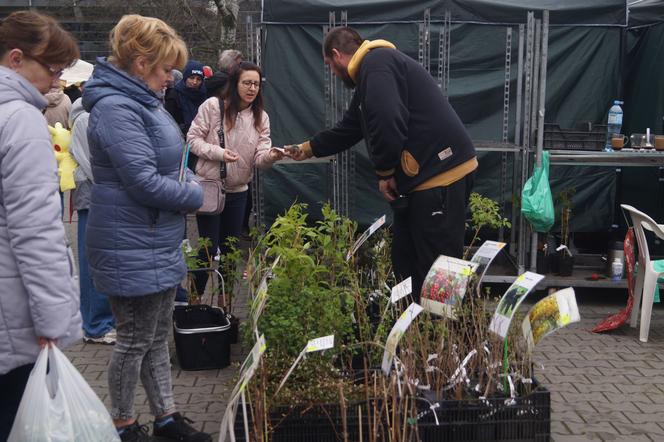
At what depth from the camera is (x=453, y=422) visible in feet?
11.1

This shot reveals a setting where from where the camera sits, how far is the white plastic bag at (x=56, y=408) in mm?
2418

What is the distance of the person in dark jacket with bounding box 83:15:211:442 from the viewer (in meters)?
3.20

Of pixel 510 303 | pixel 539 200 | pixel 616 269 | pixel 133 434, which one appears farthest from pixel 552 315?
pixel 616 269

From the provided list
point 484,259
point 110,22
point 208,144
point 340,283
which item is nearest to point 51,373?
point 484,259

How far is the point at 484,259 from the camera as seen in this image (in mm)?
3842

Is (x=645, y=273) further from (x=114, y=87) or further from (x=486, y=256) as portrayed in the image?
(x=114, y=87)

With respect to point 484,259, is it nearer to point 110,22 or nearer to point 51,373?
point 51,373

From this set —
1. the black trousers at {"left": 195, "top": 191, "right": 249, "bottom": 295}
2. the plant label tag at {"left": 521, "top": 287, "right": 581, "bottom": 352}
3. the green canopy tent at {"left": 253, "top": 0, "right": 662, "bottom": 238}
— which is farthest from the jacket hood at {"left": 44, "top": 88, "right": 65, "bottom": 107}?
the plant label tag at {"left": 521, "top": 287, "right": 581, "bottom": 352}

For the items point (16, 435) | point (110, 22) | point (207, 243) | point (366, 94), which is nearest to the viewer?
point (16, 435)

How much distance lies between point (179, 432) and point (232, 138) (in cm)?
244

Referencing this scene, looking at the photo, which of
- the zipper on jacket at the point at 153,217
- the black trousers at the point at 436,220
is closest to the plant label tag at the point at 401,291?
the black trousers at the point at 436,220

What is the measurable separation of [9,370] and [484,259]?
2.25 metres

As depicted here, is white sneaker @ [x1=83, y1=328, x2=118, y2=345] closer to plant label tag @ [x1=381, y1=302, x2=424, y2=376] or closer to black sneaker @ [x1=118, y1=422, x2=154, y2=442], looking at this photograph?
black sneaker @ [x1=118, y1=422, x2=154, y2=442]

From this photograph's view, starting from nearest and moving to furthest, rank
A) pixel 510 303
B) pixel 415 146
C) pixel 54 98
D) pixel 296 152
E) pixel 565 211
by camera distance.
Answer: pixel 510 303 → pixel 415 146 → pixel 296 152 → pixel 54 98 → pixel 565 211
